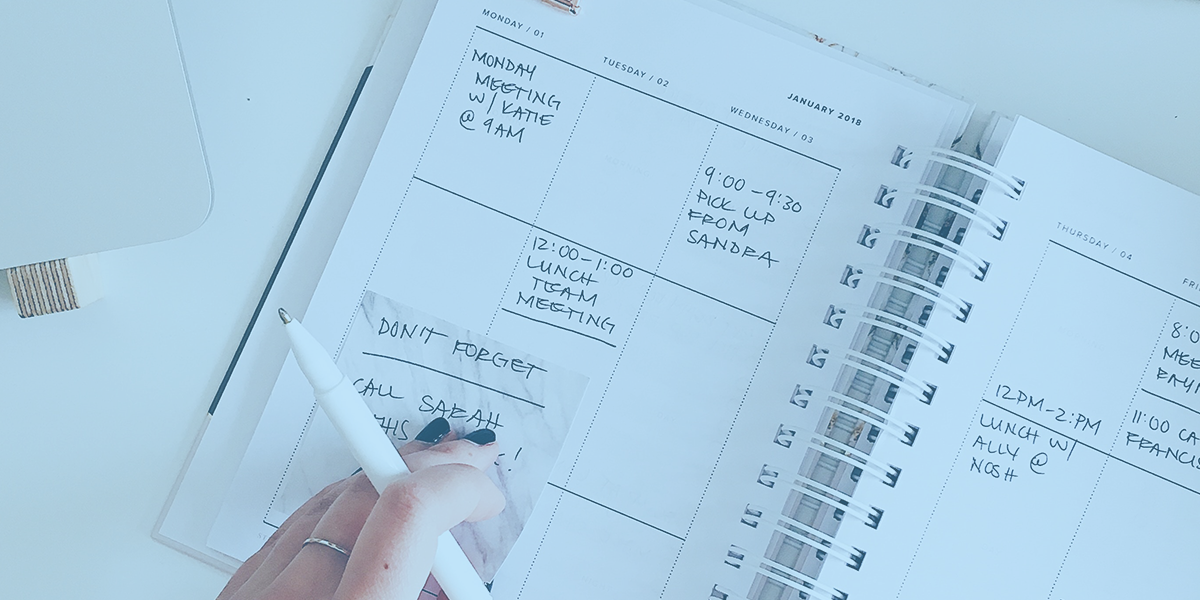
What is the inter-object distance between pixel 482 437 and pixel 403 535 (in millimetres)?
126

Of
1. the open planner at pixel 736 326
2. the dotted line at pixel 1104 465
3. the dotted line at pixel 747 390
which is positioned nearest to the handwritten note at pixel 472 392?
the open planner at pixel 736 326

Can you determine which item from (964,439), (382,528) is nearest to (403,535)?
(382,528)

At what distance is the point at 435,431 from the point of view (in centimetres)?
54

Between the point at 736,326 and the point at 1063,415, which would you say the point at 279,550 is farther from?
the point at 1063,415

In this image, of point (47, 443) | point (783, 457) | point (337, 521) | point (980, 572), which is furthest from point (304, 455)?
point (980, 572)

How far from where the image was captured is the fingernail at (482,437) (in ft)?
1.77

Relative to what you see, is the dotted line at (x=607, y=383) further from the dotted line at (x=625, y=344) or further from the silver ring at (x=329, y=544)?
the silver ring at (x=329, y=544)

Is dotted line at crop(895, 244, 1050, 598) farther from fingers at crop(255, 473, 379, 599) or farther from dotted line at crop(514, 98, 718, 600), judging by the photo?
fingers at crop(255, 473, 379, 599)

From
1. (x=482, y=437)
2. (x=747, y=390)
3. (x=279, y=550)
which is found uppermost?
(x=747, y=390)

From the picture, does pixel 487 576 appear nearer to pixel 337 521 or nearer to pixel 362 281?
pixel 337 521

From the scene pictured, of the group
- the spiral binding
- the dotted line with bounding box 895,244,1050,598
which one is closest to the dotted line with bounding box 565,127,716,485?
the spiral binding

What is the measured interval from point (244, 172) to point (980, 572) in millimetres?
570

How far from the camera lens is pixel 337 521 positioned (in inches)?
19.0

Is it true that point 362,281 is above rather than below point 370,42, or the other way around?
below
